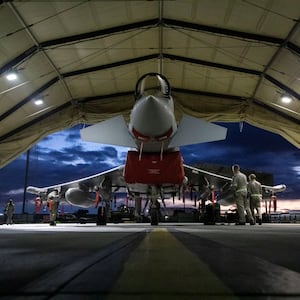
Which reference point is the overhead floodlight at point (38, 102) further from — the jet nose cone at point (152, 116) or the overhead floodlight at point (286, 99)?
the overhead floodlight at point (286, 99)

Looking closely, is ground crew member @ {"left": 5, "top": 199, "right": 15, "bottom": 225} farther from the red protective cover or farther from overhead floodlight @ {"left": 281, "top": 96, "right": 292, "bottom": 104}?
overhead floodlight @ {"left": 281, "top": 96, "right": 292, "bottom": 104}

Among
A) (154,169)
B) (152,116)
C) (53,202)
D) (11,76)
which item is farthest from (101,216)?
(152,116)

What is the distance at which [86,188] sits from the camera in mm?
15148

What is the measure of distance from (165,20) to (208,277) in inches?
414

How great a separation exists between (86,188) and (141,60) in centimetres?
561

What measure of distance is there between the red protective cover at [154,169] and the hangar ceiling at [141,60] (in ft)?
13.9

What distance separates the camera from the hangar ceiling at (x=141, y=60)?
1007cm

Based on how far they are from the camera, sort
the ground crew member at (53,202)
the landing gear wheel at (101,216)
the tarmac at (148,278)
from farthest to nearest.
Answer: the ground crew member at (53,202) → the landing gear wheel at (101,216) → the tarmac at (148,278)

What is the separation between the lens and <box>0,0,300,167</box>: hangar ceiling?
10.1 metres

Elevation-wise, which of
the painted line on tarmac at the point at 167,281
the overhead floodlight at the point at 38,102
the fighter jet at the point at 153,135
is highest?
the overhead floodlight at the point at 38,102

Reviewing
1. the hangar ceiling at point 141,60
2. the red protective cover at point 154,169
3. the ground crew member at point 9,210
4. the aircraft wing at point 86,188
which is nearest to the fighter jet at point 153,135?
the red protective cover at point 154,169

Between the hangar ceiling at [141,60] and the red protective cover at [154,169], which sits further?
the hangar ceiling at [141,60]

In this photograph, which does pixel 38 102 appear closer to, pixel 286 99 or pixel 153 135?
pixel 153 135

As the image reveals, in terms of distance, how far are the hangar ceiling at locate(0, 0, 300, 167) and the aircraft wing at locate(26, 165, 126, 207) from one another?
2.52 metres
